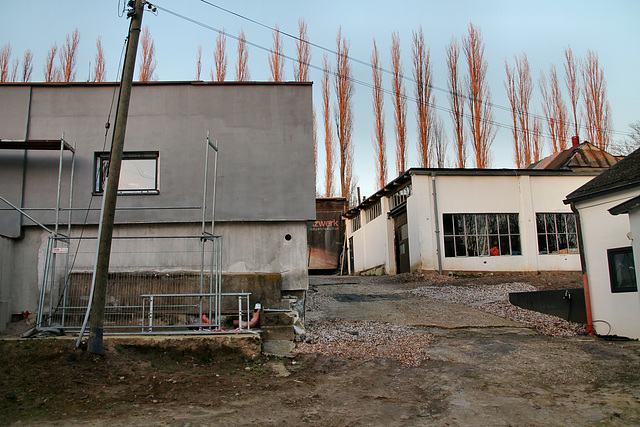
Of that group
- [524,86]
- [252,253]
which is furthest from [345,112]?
[252,253]

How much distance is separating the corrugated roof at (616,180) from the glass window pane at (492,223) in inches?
361

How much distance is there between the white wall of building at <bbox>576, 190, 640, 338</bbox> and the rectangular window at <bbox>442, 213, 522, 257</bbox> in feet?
29.7

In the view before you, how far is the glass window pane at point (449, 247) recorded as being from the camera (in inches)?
802

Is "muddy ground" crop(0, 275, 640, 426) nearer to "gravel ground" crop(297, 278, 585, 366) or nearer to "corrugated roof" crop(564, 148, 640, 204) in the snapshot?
"gravel ground" crop(297, 278, 585, 366)

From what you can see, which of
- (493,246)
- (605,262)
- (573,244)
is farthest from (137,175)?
(573,244)

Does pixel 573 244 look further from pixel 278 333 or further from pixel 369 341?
pixel 278 333

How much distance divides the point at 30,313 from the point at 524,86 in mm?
30492

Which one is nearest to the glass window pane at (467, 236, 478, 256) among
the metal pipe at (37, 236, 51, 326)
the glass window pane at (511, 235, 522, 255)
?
the glass window pane at (511, 235, 522, 255)

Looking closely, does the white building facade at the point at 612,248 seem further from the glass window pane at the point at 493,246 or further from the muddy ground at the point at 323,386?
the glass window pane at the point at 493,246

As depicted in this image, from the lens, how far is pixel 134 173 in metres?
11.0

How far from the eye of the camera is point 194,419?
5559 millimetres

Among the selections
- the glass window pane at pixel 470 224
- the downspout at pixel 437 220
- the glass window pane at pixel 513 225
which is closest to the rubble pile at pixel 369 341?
the downspout at pixel 437 220

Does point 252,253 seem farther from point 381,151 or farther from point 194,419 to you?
point 381,151

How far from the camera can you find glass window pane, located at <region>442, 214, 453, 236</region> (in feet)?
67.4
